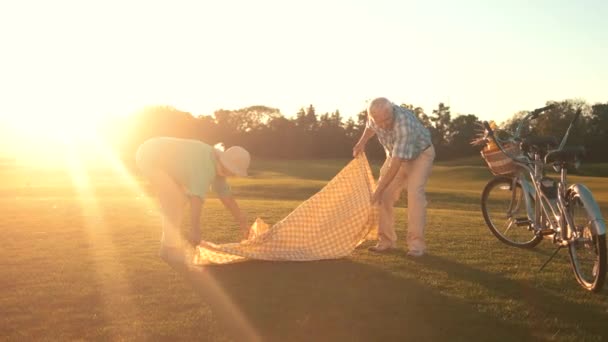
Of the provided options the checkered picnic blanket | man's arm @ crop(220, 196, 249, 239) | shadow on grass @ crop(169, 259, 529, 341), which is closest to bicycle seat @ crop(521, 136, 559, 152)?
the checkered picnic blanket

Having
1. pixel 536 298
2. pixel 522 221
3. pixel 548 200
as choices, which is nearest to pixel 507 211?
pixel 522 221

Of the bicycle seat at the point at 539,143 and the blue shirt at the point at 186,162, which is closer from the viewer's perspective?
the blue shirt at the point at 186,162

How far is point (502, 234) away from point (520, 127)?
1945 millimetres

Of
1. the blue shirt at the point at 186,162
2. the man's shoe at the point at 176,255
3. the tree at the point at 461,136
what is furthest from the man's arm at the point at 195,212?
the tree at the point at 461,136

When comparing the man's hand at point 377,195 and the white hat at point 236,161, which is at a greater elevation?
the white hat at point 236,161

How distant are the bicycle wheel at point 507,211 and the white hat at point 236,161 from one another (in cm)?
362

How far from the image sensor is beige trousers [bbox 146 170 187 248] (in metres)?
7.25

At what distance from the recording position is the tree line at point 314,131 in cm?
7162

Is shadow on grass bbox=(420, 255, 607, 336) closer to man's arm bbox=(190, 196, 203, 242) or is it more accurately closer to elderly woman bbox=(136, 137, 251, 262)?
elderly woman bbox=(136, 137, 251, 262)

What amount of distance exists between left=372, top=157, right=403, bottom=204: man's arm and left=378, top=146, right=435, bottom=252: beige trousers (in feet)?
0.91

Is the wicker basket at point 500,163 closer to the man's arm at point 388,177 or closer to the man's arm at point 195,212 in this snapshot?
the man's arm at point 388,177

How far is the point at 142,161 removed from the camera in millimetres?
7414

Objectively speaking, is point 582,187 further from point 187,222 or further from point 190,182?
point 187,222

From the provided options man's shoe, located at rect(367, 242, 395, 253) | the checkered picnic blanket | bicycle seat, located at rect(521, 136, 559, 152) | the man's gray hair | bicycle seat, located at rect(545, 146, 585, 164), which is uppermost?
the man's gray hair
